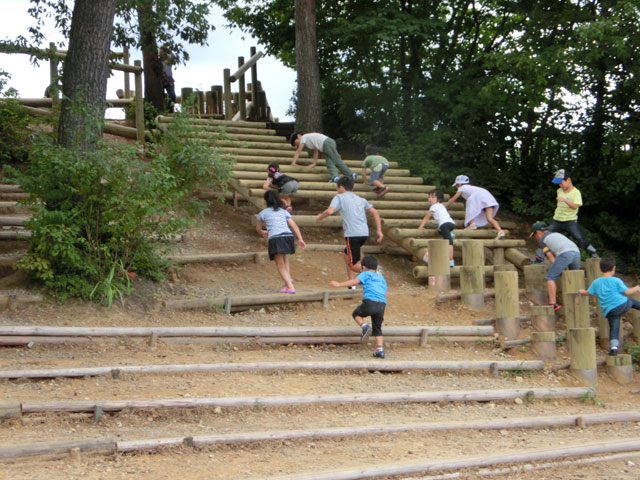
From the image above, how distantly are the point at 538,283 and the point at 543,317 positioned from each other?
1167 mm

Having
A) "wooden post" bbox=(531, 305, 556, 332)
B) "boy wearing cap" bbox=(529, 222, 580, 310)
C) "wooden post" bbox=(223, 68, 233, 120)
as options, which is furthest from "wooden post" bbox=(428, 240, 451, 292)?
"wooden post" bbox=(223, 68, 233, 120)

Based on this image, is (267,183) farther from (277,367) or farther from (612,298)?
(612,298)

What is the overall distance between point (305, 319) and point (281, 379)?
2.13 metres

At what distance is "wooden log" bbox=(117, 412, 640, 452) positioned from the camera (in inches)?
232

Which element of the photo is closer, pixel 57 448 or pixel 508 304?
pixel 57 448

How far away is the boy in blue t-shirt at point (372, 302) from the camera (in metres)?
8.59

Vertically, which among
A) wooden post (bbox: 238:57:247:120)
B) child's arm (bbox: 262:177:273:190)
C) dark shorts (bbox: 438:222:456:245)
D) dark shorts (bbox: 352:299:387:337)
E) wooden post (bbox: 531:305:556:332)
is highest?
wooden post (bbox: 238:57:247:120)

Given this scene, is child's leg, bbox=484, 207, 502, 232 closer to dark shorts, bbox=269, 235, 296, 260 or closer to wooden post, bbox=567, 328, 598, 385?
wooden post, bbox=567, 328, 598, 385

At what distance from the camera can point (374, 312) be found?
28.1 ft

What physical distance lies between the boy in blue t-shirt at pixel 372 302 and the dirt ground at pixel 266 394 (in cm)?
29

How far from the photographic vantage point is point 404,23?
16.7 metres

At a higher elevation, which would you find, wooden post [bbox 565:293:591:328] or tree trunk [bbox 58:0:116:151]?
tree trunk [bbox 58:0:116:151]

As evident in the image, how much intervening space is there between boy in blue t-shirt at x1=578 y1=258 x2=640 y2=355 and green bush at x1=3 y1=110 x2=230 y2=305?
5.63 meters

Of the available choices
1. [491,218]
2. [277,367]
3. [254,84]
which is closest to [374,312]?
[277,367]
